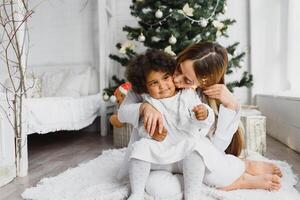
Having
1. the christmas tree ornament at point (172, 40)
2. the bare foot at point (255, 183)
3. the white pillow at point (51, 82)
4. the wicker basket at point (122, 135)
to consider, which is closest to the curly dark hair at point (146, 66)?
the bare foot at point (255, 183)

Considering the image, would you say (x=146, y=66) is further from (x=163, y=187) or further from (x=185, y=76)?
(x=163, y=187)

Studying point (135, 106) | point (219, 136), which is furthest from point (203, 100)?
point (135, 106)

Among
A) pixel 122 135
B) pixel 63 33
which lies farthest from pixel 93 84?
pixel 122 135

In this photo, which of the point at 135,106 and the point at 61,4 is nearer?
the point at 135,106

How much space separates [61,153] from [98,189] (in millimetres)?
934

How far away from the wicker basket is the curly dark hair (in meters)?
1.09

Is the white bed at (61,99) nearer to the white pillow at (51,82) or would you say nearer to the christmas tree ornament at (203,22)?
the white pillow at (51,82)

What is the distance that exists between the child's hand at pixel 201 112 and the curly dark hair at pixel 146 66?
171 millimetres

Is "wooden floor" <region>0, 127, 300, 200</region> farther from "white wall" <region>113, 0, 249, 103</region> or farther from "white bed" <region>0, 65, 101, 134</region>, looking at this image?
"white wall" <region>113, 0, 249, 103</region>

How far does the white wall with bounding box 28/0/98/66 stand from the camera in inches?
118

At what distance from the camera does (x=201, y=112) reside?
3.12ft

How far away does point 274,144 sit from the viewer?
2176 mm

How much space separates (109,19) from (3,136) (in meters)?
1.75

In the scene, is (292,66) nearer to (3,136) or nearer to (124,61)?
(124,61)
